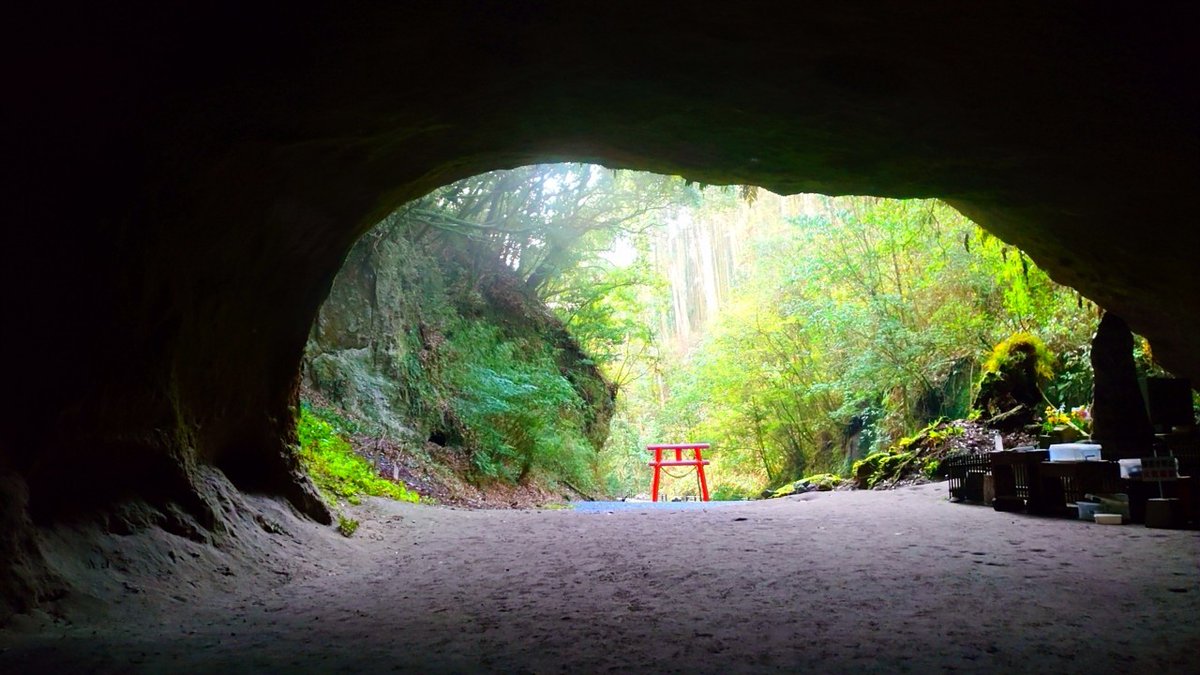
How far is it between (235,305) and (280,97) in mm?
2595

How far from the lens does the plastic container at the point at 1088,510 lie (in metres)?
7.63

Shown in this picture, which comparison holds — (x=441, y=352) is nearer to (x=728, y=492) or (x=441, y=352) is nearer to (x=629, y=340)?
(x=629, y=340)

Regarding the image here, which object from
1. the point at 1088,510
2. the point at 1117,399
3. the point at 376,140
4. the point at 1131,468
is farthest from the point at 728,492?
the point at 376,140

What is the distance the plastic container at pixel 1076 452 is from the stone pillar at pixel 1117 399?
0.54ft

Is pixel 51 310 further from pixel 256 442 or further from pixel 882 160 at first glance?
pixel 882 160

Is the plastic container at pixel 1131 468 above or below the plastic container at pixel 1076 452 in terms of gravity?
below

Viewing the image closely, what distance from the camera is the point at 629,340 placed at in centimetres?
2611

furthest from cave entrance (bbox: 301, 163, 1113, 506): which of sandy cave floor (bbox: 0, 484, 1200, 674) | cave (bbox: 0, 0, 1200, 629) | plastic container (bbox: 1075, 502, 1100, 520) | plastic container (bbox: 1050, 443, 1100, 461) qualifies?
plastic container (bbox: 1075, 502, 1100, 520)

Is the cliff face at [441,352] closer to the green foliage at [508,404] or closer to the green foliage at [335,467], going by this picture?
the green foliage at [508,404]

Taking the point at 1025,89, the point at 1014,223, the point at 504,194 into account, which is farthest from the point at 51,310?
the point at 504,194

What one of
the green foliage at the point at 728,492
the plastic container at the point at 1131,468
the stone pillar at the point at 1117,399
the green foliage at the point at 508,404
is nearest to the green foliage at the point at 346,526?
the green foliage at the point at 508,404

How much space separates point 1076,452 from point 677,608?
6277 mm

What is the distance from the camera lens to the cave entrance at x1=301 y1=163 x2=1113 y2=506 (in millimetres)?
A: 13867

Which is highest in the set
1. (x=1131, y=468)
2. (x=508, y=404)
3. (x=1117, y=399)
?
(x=508, y=404)
